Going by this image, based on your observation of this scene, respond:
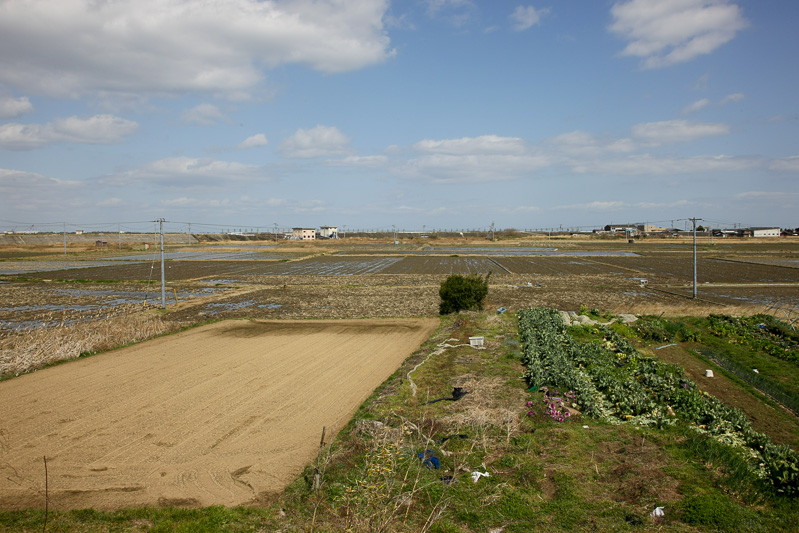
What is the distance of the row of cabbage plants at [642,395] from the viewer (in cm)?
740

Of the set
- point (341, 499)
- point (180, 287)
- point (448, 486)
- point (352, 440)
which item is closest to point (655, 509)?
point (448, 486)

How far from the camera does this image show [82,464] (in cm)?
817

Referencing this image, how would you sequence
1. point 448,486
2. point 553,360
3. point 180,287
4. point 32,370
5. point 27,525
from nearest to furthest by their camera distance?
point 27,525
point 448,486
point 553,360
point 32,370
point 180,287

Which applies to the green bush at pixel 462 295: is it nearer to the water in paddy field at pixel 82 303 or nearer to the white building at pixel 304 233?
the water in paddy field at pixel 82 303

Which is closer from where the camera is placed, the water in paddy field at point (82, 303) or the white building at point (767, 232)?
the water in paddy field at point (82, 303)

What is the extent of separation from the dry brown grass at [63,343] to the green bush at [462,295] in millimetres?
12084

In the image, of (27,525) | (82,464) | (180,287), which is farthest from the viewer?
(180,287)

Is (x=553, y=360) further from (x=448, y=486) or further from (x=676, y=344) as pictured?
(x=676, y=344)

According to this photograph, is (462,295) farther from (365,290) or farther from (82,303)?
(82,303)

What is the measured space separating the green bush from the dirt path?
20.3 ft

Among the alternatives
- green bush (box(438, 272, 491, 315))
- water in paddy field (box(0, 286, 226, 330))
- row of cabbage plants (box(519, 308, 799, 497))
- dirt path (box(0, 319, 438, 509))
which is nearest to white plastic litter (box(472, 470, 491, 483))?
dirt path (box(0, 319, 438, 509))

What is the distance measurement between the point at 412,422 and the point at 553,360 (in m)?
4.78

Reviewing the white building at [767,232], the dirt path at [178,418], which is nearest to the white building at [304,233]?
the white building at [767,232]

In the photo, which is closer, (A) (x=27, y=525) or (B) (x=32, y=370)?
(A) (x=27, y=525)
